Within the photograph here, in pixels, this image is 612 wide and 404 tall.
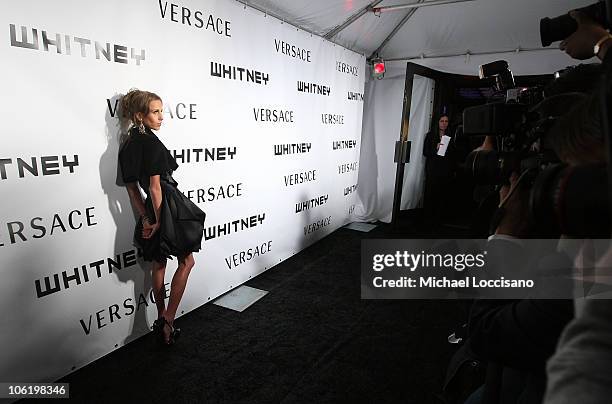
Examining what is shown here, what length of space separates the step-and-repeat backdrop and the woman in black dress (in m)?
0.09

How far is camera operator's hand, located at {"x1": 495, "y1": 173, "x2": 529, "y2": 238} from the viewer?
0.75 meters

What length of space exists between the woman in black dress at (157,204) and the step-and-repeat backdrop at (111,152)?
9cm

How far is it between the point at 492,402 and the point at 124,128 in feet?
6.08

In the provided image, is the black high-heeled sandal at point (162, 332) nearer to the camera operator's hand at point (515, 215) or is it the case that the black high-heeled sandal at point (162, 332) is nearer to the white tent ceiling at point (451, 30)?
the camera operator's hand at point (515, 215)

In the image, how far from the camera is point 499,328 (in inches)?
25.1

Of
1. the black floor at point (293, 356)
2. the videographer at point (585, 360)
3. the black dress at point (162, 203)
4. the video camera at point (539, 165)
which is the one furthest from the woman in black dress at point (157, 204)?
the videographer at point (585, 360)

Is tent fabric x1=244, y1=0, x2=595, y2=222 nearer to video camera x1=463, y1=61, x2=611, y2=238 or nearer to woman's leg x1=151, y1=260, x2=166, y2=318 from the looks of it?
woman's leg x1=151, y1=260, x2=166, y2=318

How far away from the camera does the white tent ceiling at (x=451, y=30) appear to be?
3.29m

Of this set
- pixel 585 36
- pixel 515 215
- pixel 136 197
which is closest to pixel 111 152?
pixel 136 197

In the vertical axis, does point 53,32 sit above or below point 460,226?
above

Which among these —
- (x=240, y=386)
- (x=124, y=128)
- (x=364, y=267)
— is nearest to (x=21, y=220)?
(x=124, y=128)

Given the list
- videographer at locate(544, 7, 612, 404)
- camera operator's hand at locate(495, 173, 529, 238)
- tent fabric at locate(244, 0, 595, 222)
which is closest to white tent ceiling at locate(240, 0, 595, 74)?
tent fabric at locate(244, 0, 595, 222)

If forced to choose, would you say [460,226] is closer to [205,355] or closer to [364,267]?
[364,267]

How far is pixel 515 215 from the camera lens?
0.77m
